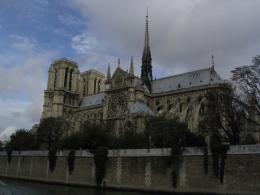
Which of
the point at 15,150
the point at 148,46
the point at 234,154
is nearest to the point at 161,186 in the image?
the point at 234,154

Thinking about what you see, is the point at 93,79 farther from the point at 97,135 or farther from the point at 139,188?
the point at 139,188

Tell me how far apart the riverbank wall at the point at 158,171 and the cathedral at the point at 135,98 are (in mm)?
12363

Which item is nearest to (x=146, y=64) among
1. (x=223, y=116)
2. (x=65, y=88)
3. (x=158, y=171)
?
(x=65, y=88)

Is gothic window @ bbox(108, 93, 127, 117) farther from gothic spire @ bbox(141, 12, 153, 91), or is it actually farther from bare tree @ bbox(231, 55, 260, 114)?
bare tree @ bbox(231, 55, 260, 114)

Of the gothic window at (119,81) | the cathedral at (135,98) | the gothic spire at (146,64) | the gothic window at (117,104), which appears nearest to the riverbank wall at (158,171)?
the cathedral at (135,98)

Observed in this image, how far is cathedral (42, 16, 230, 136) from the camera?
56.6 meters

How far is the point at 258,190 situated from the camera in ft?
86.3

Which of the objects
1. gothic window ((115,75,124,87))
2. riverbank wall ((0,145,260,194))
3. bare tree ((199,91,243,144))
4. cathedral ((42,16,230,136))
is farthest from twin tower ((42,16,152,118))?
bare tree ((199,91,243,144))

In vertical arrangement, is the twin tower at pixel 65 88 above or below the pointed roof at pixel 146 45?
below

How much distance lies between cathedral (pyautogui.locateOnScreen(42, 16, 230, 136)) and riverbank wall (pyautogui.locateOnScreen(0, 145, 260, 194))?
12.4m

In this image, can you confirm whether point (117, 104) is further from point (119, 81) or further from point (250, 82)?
point (250, 82)

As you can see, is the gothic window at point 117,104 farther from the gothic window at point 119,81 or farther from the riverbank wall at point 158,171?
the riverbank wall at point 158,171

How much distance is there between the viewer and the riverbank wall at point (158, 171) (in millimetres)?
27594

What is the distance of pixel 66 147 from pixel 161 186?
1933 centimetres
